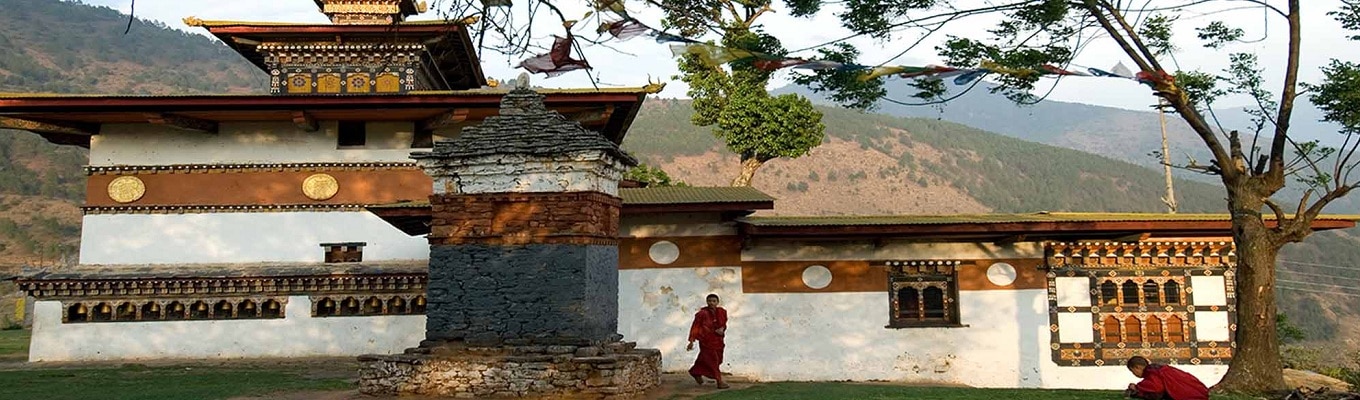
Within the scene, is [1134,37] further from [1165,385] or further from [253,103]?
[253,103]

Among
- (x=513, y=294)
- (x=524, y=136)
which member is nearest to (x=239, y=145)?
(x=524, y=136)

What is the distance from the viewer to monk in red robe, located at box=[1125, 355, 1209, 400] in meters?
7.68

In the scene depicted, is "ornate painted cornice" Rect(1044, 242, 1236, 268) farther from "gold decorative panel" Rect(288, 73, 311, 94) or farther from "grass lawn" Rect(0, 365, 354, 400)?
"gold decorative panel" Rect(288, 73, 311, 94)

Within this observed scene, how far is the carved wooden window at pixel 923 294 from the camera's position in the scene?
13836mm

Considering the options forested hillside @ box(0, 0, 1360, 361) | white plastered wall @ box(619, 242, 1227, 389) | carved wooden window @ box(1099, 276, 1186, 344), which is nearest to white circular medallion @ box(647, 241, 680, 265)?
white plastered wall @ box(619, 242, 1227, 389)

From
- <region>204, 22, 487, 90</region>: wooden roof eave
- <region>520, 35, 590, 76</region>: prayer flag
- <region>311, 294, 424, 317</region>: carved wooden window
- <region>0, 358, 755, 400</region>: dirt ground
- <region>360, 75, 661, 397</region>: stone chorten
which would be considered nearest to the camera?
<region>520, 35, 590, 76</region>: prayer flag

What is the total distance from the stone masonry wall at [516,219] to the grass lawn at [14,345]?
10.1 m

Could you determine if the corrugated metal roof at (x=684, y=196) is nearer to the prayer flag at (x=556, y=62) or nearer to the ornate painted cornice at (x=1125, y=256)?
the ornate painted cornice at (x=1125, y=256)

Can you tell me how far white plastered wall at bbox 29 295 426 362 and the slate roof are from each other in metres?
5.92

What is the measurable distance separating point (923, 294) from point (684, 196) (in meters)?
3.83

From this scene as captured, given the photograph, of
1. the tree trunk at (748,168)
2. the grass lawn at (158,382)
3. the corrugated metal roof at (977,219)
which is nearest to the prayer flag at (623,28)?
the grass lawn at (158,382)

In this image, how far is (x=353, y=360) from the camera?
13.8 metres

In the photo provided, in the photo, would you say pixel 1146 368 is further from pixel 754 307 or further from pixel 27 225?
pixel 27 225

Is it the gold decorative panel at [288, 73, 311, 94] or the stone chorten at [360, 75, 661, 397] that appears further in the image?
the gold decorative panel at [288, 73, 311, 94]
